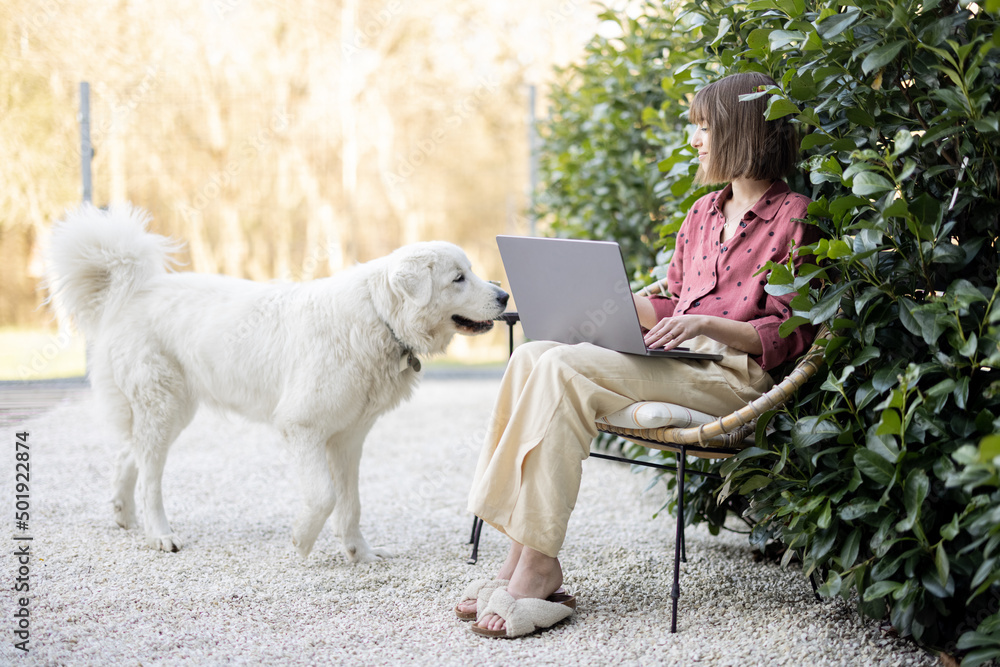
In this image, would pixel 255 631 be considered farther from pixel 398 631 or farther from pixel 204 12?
pixel 204 12

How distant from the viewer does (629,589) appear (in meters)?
2.53

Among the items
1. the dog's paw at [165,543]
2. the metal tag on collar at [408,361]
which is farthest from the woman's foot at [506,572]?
the dog's paw at [165,543]

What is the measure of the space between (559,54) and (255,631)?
883 centimetres

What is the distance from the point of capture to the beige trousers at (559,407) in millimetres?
2137

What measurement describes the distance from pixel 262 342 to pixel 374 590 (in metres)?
1.01

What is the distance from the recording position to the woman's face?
241 centimetres

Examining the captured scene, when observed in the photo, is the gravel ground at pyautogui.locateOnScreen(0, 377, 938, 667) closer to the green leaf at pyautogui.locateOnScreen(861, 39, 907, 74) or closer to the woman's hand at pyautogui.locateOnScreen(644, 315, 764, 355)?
the woman's hand at pyautogui.locateOnScreen(644, 315, 764, 355)

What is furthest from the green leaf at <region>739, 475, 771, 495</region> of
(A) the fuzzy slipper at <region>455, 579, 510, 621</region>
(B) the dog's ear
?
(B) the dog's ear

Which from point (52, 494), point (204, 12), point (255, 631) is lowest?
point (52, 494)

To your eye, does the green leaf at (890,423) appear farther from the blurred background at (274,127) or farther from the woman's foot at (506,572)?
the blurred background at (274,127)

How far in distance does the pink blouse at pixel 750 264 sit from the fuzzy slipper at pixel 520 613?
3.07 feet

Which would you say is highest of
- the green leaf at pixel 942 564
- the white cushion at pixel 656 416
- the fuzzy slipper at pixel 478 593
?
the white cushion at pixel 656 416

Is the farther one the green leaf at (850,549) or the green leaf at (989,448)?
the green leaf at (850,549)

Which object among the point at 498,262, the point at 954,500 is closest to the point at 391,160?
the point at 498,262
